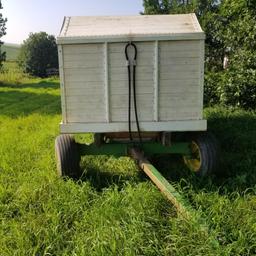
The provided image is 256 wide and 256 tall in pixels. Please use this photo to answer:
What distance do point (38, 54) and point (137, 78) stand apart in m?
43.5

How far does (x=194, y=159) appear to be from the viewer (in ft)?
19.5

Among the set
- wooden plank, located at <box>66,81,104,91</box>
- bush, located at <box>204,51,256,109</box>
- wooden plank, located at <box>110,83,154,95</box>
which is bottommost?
bush, located at <box>204,51,256,109</box>

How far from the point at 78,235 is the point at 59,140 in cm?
213

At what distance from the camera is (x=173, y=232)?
3600 mm

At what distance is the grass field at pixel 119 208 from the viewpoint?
11.3 feet

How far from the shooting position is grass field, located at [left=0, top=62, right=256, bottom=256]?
345 centimetres

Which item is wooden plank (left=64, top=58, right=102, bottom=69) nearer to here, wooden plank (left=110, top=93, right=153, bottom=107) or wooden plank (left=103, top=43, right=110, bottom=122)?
wooden plank (left=103, top=43, right=110, bottom=122)

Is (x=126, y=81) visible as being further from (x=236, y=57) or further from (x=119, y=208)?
(x=236, y=57)

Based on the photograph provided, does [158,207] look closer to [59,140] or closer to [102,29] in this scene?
[59,140]

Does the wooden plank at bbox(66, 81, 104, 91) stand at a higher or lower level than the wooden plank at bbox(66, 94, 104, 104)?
higher

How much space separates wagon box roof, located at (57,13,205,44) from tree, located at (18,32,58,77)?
4133 centimetres

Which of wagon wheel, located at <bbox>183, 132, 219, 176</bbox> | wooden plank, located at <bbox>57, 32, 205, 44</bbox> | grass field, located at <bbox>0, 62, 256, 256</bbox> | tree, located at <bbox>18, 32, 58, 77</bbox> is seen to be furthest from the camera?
tree, located at <bbox>18, 32, 58, 77</bbox>

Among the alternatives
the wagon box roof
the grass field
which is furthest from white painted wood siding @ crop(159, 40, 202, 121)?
the grass field

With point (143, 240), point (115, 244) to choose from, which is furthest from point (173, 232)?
point (115, 244)
